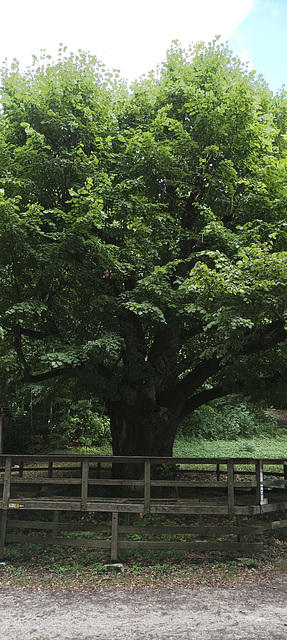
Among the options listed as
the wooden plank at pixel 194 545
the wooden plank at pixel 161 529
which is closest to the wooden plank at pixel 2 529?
the wooden plank at pixel 161 529

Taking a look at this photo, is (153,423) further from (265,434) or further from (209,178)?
(265,434)

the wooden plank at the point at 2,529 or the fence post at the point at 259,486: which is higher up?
the fence post at the point at 259,486

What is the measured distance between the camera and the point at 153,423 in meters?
11.7

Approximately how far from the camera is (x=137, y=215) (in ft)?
33.6

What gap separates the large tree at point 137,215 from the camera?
30.4ft

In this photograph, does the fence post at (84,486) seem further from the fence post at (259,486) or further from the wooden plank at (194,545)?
the fence post at (259,486)

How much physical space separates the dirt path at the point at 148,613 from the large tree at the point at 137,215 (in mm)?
3937

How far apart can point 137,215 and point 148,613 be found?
751 cm

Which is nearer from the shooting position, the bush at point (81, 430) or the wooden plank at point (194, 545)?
the wooden plank at point (194, 545)

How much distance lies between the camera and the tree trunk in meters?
11.6

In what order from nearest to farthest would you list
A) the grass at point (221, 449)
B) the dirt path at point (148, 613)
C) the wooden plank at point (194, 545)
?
the dirt path at point (148, 613) < the wooden plank at point (194, 545) < the grass at point (221, 449)

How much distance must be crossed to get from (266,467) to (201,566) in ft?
54.0

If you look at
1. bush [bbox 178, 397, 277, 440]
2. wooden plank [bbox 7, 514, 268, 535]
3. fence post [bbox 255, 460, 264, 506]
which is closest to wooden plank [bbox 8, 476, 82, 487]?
wooden plank [bbox 7, 514, 268, 535]

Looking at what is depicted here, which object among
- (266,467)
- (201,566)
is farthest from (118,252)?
(266,467)
